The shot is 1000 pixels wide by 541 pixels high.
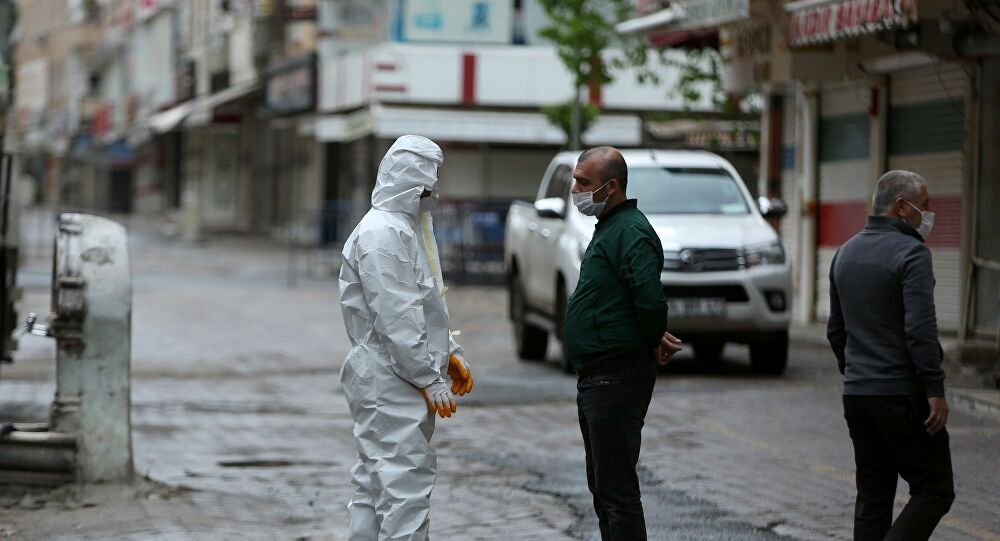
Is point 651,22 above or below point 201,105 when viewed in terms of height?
above

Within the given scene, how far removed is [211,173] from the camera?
63.4m

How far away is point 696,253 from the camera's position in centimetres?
1537

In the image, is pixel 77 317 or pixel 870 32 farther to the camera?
pixel 870 32

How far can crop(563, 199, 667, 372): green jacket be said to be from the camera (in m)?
6.50

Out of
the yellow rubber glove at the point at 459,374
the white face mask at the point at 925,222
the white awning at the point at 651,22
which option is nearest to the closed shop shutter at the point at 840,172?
the white awning at the point at 651,22

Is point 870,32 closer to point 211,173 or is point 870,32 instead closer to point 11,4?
point 11,4

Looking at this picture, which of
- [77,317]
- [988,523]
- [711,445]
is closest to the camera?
[988,523]

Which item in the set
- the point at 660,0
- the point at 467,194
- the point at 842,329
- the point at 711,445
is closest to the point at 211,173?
the point at 467,194

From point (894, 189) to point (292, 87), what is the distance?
1620 inches

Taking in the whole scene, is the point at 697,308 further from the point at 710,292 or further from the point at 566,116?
the point at 566,116

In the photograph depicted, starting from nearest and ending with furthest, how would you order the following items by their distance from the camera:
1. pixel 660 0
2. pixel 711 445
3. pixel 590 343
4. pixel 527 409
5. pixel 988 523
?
pixel 590 343
pixel 988 523
pixel 711 445
pixel 527 409
pixel 660 0

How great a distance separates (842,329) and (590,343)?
1021mm

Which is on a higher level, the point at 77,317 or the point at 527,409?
the point at 77,317

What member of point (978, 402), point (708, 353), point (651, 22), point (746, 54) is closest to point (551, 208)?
point (708, 353)
